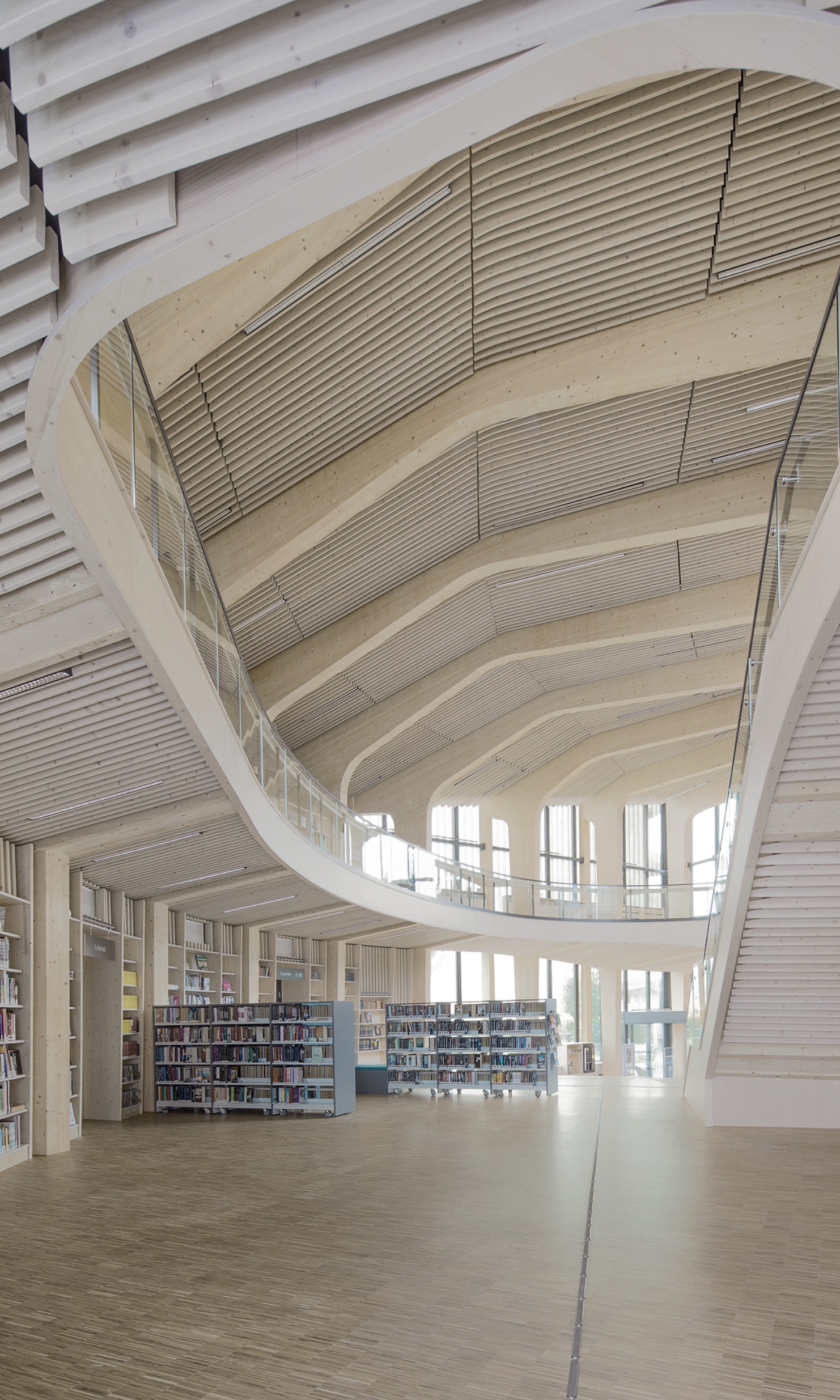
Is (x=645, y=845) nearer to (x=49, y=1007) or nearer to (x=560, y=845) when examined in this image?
(x=560, y=845)

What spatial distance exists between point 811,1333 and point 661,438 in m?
10.6

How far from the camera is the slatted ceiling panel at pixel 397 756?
2181 centimetres

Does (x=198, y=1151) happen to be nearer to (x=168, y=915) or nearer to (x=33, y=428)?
(x=168, y=915)

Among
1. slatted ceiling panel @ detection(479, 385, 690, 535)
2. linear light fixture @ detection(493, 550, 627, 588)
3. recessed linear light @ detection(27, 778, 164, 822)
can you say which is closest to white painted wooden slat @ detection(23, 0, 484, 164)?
recessed linear light @ detection(27, 778, 164, 822)

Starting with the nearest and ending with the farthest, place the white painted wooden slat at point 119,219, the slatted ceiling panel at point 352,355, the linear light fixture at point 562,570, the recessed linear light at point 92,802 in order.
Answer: the white painted wooden slat at point 119,219
the slatted ceiling panel at point 352,355
the recessed linear light at point 92,802
the linear light fixture at point 562,570

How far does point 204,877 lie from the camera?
1411cm

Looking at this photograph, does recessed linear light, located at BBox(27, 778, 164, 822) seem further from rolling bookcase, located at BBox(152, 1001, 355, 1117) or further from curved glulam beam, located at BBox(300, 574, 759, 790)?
curved glulam beam, located at BBox(300, 574, 759, 790)

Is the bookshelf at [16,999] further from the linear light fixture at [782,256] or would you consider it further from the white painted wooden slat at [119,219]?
the linear light fixture at [782,256]

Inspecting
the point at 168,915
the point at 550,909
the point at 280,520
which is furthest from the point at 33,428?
the point at 550,909

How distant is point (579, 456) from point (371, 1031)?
1392 centimetres

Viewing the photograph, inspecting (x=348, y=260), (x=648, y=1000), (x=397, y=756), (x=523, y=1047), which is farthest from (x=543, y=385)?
(x=648, y=1000)

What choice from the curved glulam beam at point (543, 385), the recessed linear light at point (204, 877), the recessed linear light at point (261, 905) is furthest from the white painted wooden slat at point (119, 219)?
the recessed linear light at point (261, 905)

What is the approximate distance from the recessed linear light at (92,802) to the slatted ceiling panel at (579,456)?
19.9ft

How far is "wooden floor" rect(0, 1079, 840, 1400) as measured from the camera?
4629 millimetres
